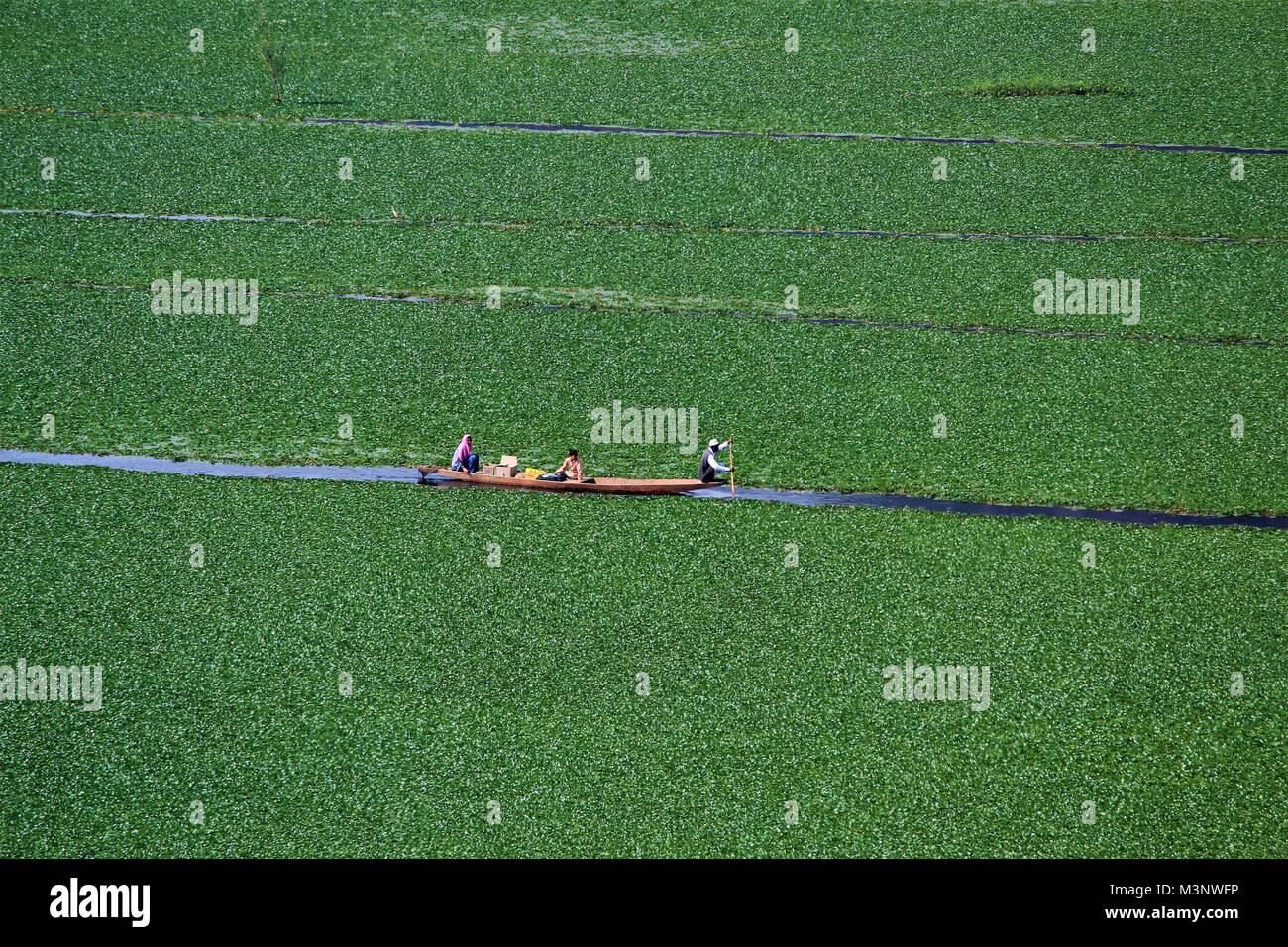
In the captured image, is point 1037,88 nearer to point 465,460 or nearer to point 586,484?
point 586,484

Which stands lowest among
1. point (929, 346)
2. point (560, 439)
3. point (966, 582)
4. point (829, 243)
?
point (966, 582)

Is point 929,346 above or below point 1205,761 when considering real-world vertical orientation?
above

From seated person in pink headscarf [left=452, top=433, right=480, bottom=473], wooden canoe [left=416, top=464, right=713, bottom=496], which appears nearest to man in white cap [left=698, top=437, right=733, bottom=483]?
wooden canoe [left=416, top=464, right=713, bottom=496]

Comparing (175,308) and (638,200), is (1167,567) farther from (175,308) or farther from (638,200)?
(175,308)

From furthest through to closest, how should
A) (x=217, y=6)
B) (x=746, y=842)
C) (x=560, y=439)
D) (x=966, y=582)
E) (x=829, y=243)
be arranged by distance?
(x=217, y=6), (x=829, y=243), (x=560, y=439), (x=966, y=582), (x=746, y=842)

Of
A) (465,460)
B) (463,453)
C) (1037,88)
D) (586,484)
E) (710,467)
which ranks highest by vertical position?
(1037,88)

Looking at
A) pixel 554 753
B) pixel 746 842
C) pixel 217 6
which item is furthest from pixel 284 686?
pixel 217 6

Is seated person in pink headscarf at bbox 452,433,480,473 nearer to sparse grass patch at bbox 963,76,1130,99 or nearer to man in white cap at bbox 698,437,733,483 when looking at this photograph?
man in white cap at bbox 698,437,733,483

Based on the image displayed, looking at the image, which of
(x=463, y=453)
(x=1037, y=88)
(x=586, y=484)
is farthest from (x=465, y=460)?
(x=1037, y=88)
